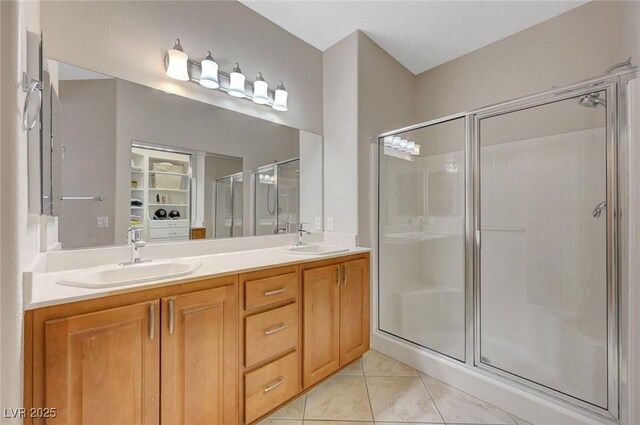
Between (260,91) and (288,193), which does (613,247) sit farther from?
(260,91)

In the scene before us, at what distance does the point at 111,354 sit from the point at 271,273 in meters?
0.71

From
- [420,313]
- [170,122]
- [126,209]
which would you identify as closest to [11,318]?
[126,209]

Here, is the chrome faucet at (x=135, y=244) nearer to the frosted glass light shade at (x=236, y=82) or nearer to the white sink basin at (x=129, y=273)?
the white sink basin at (x=129, y=273)

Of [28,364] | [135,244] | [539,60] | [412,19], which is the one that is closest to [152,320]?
[28,364]

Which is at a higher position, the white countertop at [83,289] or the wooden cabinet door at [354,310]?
the white countertop at [83,289]

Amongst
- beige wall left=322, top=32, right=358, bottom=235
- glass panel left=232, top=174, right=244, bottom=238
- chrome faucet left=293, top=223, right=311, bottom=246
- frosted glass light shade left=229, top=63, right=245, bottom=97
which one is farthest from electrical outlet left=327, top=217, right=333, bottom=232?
frosted glass light shade left=229, top=63, right=245, bottom=97

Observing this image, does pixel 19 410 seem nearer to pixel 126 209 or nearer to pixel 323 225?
pixel 126 209

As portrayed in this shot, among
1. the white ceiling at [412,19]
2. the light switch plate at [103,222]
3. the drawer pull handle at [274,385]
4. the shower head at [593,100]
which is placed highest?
the white ceiling at [412,19]

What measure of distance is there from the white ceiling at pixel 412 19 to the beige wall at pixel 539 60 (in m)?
0.10

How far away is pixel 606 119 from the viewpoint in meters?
1.53

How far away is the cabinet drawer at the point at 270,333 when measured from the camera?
133 cm

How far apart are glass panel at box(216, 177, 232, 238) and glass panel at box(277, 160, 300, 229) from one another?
450 millimetres

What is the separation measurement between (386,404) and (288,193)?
166 centimetres

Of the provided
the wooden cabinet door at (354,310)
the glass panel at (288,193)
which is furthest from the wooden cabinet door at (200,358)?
the glass panel at (288,193)
